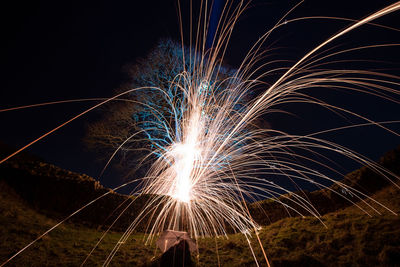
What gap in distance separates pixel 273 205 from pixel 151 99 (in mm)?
11316

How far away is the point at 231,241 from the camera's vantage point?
5441 millimetres

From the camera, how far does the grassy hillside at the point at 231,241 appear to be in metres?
3.17

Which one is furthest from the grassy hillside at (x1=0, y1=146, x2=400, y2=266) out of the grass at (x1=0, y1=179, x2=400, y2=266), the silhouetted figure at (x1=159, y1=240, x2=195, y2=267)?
the silhouetted figure at (x1=159, y1=240, x2=195, y2=267)

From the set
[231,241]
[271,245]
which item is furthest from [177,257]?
[271,245]

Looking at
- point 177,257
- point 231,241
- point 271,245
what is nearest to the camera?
point 177,257

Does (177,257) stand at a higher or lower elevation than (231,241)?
lower

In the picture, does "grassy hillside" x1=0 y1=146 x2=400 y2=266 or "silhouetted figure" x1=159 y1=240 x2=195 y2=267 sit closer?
"grassy hillside" x1=0 y1=146 x2=400 y2=266

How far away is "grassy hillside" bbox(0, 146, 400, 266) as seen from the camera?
3.17 metres

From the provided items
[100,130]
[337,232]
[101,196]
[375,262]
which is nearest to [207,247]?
[337,232]

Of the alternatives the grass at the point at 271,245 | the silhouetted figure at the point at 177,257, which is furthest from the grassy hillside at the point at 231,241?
the silhouetted figure at the point at 177,257

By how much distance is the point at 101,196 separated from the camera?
30.1 feet

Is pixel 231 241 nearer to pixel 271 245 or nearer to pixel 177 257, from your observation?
pixel 271 245

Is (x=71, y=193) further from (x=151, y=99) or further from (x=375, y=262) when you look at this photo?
(x=375, y=262)

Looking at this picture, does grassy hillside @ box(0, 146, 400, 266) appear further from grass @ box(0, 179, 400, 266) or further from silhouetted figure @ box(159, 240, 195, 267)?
silhouetted figure @ box(159, 240, 195, 267)
